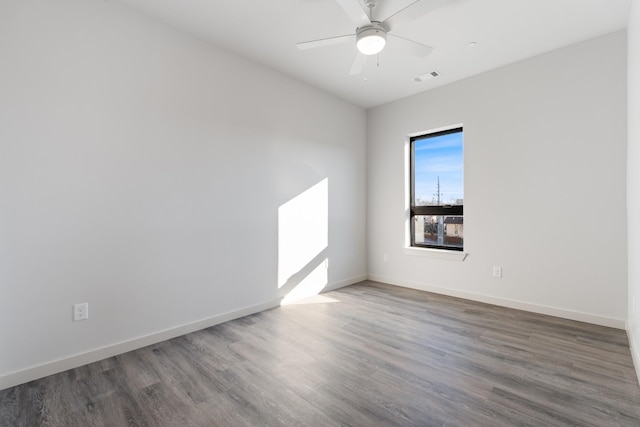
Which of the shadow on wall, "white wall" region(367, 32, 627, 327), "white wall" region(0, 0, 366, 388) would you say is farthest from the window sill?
"white wall" region(0, 0, 366, 388)

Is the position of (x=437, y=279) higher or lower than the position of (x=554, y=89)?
lower

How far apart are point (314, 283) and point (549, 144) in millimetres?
3013

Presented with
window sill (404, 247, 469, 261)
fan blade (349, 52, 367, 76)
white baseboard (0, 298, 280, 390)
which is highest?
fan blade (349, 52, 367, 76)

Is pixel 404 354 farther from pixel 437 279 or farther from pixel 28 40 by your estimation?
pixel 28 40

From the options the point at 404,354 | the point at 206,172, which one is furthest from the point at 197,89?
the point at 404,354

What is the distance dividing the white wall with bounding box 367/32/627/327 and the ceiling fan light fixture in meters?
1.98

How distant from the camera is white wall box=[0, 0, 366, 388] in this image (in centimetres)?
188

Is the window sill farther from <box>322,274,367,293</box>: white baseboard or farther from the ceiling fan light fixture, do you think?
the ceiling fan light fixture

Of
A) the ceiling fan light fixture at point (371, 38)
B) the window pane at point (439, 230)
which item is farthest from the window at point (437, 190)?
the ceiling fan light fixture at point (371, 38)

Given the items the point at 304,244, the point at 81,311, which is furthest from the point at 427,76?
the point at 81,311

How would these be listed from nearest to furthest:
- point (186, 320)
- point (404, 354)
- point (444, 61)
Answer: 1. point (404, 354)
2. point (186, 320)
3. point (444, 61)

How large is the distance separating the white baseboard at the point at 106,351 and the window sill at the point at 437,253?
2316 millimetres

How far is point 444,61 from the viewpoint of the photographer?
10.4ft

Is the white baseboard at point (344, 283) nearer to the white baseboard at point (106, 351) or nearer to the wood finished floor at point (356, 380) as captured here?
the wood finished floor at point (356, 380)
